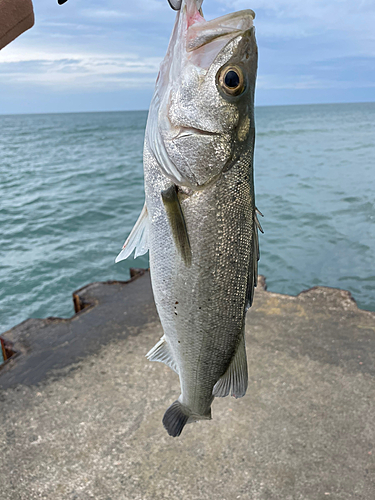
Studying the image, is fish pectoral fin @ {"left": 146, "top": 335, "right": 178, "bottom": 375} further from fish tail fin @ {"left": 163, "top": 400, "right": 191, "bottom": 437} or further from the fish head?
the fish head

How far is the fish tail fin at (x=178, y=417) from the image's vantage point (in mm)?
2143

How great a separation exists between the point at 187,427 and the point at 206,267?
7.66 ft

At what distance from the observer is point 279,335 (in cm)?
474

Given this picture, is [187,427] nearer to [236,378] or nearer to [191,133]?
A: [236,378]

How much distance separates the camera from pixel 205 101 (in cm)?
169

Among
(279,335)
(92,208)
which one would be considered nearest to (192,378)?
(279,335)

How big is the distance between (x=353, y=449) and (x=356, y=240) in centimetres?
1065

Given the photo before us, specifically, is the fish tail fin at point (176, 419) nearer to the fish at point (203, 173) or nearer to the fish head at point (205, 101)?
the fish at point (203, 173)

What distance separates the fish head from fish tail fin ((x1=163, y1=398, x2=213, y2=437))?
1211 millimetres

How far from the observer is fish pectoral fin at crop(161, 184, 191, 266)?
5.59ft

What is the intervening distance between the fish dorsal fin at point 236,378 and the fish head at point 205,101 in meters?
0.88

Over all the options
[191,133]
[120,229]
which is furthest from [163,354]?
[120,229]

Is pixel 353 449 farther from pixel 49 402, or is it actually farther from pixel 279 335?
pixel 49 402

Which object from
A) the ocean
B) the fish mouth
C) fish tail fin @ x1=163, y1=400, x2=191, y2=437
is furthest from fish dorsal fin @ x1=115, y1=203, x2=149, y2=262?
the ocean
